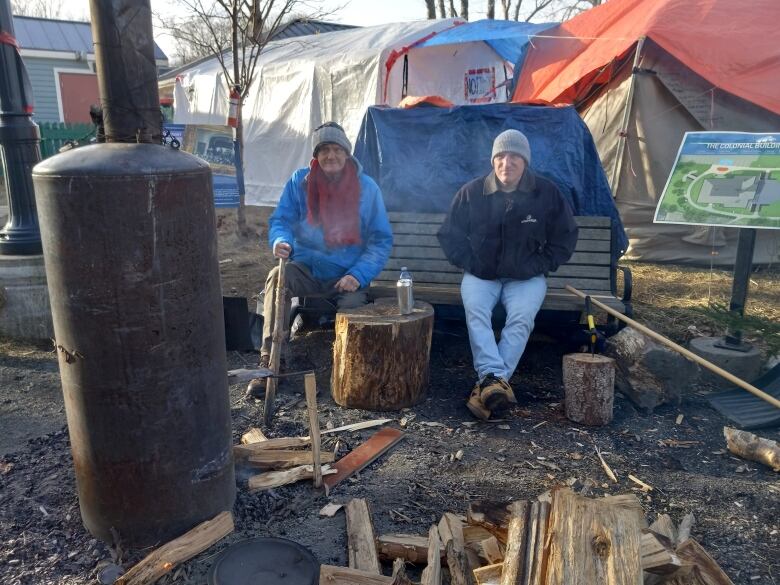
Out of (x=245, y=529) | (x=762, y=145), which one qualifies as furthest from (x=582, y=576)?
(x=762, y=145)

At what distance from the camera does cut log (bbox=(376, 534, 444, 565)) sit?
263cm

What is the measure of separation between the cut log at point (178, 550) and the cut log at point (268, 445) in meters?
0.53

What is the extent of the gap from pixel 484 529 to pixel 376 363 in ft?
5.38

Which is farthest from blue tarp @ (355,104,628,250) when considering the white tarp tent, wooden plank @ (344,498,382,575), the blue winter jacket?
the white tarp tent

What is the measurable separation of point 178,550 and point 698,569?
2.05 meters

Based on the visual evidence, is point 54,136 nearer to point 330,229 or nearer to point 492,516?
point 330,229

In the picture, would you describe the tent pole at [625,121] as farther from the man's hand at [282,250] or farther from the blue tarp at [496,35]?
the man's hand at [282,250]

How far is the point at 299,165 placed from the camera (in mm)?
12523

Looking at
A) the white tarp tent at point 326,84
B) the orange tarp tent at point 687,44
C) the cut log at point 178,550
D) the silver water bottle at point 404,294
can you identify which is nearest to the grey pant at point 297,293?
the silver water bottle at point 404,294

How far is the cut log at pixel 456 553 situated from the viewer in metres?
2.40

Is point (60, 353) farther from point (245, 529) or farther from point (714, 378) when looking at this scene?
point (714, 378)

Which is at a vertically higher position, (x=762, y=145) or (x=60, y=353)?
(x=762, y=145)

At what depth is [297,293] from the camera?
15.4ft

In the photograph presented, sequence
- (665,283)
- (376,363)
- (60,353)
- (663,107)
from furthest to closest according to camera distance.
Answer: (663,107)
(665,283)
(376,363)
(60,353)
